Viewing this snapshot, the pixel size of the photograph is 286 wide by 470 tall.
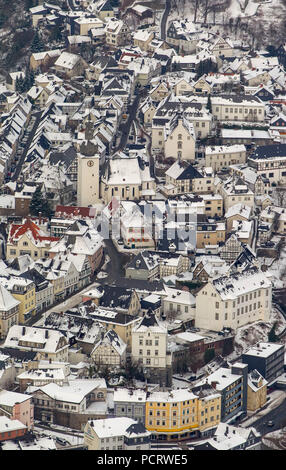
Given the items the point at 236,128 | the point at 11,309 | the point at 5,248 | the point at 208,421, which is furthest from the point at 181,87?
the point at 208,421

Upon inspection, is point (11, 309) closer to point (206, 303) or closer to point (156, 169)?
point (206, 303)

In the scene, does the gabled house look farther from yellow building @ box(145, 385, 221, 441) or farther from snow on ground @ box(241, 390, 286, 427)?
snow on ground @ box(241, 390, 286, 427)

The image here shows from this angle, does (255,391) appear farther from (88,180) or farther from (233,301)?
(88,180)

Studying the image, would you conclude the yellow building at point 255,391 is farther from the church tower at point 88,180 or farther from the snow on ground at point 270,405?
the church tower at point 88,180

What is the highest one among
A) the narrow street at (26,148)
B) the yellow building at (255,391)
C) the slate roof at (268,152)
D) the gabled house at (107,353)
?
the slate roof at (268,152)

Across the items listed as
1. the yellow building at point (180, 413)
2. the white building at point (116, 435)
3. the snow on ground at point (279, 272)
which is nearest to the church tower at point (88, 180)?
the snow on ground at point (279, 272)

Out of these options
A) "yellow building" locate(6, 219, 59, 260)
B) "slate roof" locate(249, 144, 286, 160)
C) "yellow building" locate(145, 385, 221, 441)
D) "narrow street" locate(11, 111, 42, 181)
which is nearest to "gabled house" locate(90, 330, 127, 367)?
"yellow building" locate(145, 385, 221, 441)
